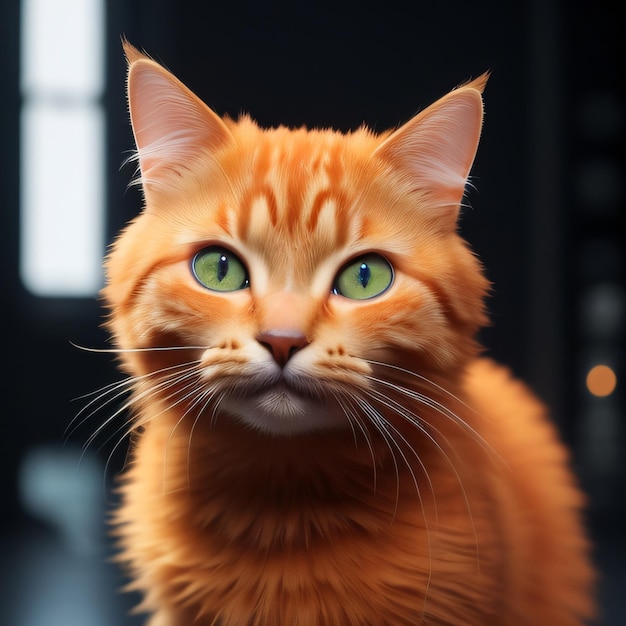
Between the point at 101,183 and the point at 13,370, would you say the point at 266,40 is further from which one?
the point at 13,370

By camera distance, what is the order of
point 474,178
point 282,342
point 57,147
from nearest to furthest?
point 282,342 < point 474,178 < point 57,147

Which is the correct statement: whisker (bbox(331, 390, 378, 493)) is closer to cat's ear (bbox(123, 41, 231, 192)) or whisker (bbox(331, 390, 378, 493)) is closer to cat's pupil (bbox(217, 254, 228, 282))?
cat's pupil (bbox(217, 254, 228, 282))

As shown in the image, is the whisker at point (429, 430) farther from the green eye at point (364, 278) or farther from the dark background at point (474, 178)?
the dark background at point (474, 178)

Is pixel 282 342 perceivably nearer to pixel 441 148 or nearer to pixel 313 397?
pixel 313 397

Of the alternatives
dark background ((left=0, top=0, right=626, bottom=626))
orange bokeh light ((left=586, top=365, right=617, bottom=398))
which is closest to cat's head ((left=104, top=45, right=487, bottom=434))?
dark background ((left=0, top=0, right=626, bottom=626))

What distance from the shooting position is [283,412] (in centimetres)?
67

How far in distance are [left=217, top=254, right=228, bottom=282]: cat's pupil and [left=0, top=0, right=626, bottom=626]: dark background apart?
0.78 ft

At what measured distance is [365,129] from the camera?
872 millimetres

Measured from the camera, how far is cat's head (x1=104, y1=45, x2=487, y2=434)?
2.20 feet

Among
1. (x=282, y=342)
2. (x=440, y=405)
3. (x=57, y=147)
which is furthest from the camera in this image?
(x=57, y=147)

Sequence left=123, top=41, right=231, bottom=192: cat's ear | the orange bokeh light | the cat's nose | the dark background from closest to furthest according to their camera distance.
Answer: the cat's nose, left=123, top=41, right=231, bottom=192: cat's ear, the dark background, the orange bokeh light

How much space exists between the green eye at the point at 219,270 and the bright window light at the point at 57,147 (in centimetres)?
32

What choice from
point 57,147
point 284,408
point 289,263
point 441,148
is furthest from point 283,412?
point 57,147

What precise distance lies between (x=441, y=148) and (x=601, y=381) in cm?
54
